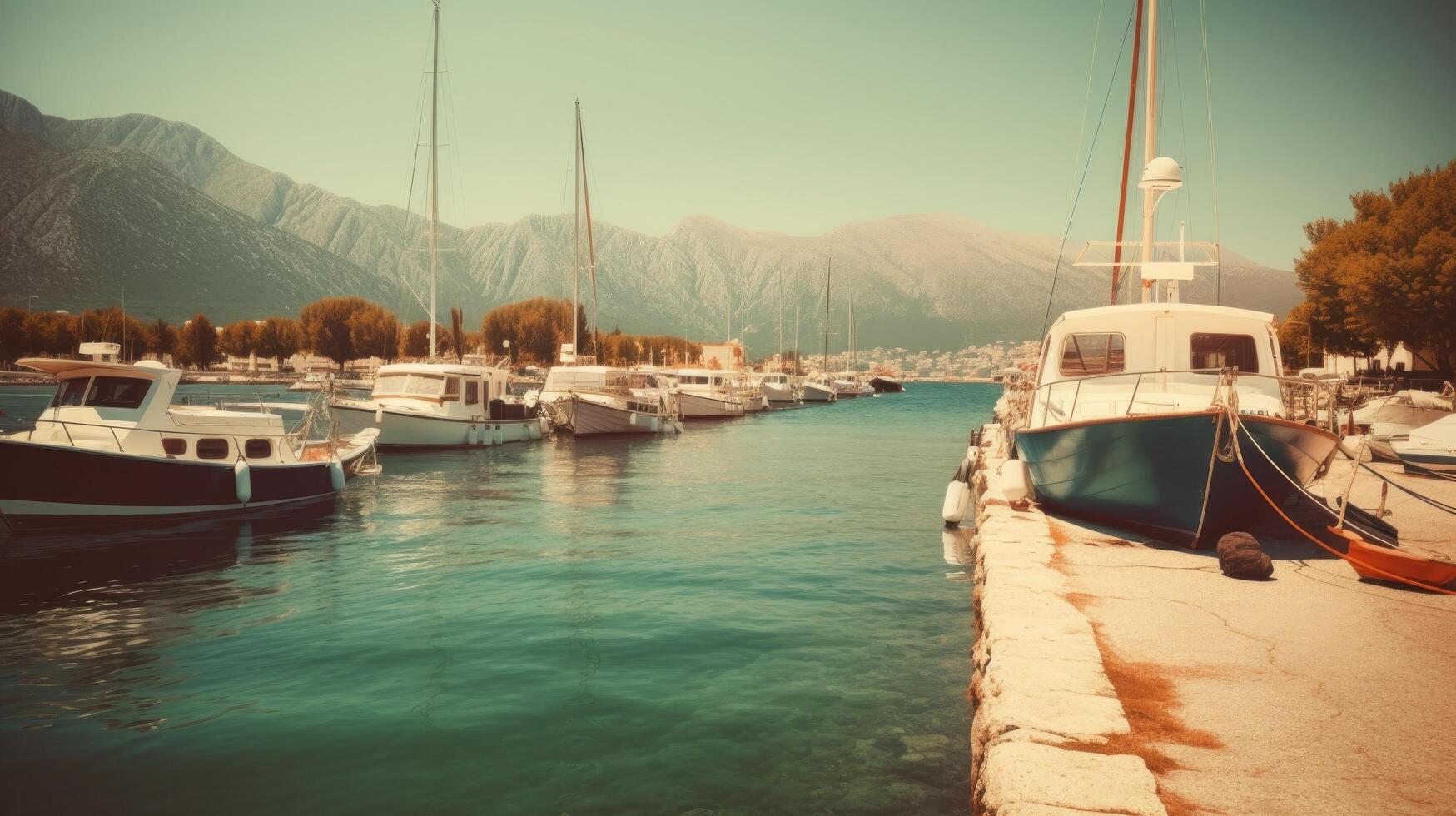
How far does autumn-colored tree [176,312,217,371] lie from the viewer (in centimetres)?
13488

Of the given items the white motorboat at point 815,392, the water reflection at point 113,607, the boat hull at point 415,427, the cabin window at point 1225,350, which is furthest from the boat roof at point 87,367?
the white motorboat at point 815,392

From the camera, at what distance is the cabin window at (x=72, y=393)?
17.8 meters

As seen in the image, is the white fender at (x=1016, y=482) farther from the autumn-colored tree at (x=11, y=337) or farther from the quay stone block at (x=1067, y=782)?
the autumn-colored tree at (x=11, y=337)

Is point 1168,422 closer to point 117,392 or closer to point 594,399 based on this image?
point 117,392

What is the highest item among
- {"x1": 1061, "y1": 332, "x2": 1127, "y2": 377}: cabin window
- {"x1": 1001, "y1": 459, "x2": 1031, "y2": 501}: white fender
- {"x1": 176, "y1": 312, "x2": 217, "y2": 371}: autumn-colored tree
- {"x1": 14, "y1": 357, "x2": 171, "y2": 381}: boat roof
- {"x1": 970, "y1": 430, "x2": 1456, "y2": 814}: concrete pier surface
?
{"x1": 176, "y1": 312, "x2": 217, "y2": 371}: autumn-colored tree

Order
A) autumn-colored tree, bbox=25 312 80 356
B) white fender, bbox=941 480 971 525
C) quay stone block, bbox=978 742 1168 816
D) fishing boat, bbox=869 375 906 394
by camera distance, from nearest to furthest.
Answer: quay stone block, bbox=978 742 1168 816 → white fender, bbox=941 480 971 525 → autumn-colored tree, bbox=25 312 80 356 → fishing boat, bbox=869 375 906 394

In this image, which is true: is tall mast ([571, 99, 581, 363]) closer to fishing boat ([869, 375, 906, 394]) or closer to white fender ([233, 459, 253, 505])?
white fender ([233, 459, 253, 505])

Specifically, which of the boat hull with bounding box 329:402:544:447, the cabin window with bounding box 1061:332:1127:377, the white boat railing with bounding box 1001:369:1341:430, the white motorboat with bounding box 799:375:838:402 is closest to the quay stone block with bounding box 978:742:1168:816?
the white boat railing with bounding box 1001:369:1341:430

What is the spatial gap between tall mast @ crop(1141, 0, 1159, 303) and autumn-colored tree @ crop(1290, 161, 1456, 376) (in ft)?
92.7

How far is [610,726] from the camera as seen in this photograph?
7.39 meters

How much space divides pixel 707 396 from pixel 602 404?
67.4 feet

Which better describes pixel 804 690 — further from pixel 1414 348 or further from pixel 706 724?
pixel 1414 348

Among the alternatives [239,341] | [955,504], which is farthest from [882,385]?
[955,504]

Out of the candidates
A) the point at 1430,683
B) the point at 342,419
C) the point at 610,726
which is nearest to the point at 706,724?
the point at 610,726
